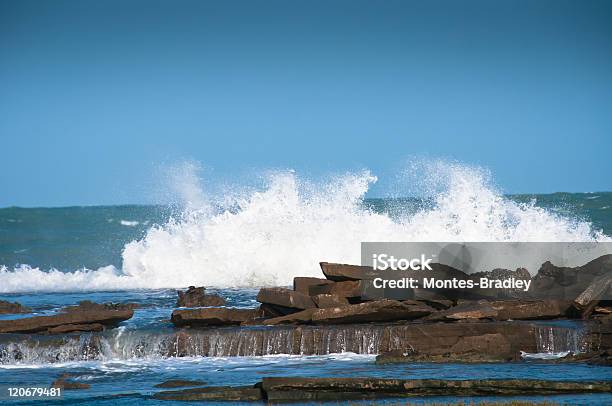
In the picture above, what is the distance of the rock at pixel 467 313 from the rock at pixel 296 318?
191 centimetres

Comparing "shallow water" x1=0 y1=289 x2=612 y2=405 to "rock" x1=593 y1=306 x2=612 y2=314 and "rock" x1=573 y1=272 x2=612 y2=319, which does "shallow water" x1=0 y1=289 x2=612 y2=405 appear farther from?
"rock" x1=593 y1=306 x2=612 y2=314

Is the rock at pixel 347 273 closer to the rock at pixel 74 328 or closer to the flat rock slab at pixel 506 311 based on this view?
the flat rock slab at pixel 506 311

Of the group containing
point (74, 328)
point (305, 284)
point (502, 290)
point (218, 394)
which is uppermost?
point (305, 284)

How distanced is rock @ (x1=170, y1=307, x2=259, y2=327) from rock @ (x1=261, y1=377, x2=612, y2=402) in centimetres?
501

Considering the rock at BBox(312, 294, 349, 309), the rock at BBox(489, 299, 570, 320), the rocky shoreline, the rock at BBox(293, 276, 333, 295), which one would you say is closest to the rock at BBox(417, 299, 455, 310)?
the rocky shoreline

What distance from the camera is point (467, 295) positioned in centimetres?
1906

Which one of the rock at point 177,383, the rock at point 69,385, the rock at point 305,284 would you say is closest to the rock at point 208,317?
the rock at point 305,284

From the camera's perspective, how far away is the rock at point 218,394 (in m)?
12.8

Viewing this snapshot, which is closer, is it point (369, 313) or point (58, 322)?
point (369, 313)

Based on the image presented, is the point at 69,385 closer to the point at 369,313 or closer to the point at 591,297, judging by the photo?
the point at 369,313

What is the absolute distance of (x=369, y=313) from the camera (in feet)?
56.4

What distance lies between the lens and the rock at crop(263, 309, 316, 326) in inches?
687

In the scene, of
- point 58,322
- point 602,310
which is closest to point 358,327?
point 602,310

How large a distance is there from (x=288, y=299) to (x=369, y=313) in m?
1.51
